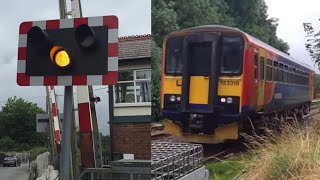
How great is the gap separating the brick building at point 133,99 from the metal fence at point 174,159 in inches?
13.7

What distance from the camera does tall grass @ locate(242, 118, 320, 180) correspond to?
3303mm

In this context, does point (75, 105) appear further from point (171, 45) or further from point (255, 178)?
point (255, 178)

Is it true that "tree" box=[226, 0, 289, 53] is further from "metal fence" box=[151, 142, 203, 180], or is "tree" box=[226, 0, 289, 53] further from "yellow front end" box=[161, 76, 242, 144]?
"metal fence" box=[151, 142, 203, 180]

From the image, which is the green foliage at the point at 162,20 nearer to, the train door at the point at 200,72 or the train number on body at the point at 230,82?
the train door at the point at 200,72

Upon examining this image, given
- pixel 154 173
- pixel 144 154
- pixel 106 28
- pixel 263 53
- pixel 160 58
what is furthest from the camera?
pixel 263 53

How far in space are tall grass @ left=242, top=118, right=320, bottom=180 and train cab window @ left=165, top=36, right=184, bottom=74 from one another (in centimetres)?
110

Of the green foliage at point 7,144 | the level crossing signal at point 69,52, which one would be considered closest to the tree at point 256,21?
the level crossing signal at point 69,52

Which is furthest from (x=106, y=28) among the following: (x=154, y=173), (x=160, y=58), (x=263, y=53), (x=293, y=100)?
(x=293, y=100)

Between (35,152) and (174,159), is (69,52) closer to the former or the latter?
(35,152)

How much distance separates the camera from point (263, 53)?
9.37 ft

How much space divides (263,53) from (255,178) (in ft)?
4.39

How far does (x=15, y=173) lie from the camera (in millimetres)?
1642

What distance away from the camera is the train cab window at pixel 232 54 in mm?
2580

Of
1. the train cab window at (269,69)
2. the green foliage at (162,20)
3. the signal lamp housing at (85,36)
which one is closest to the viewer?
the signal lamp housing at (85,36)
